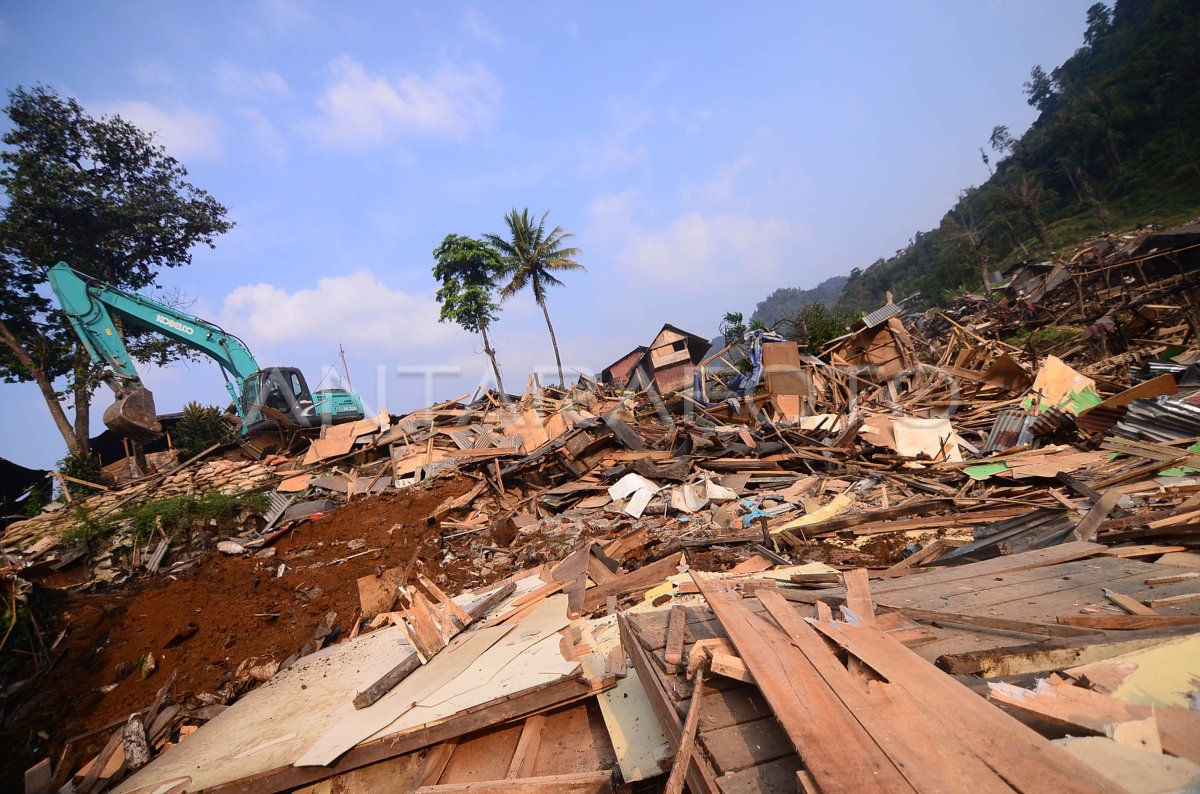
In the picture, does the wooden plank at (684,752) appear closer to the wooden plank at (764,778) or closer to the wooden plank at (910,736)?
the wooden plank at (764,778)

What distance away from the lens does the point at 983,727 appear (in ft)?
5.01

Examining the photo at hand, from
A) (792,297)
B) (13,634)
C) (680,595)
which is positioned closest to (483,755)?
(680,595)

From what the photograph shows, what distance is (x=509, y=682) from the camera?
2783 mm

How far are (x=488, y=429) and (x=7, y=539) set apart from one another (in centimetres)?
858

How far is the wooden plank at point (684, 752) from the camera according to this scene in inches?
67.4

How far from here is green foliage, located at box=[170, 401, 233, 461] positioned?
43.0 feet

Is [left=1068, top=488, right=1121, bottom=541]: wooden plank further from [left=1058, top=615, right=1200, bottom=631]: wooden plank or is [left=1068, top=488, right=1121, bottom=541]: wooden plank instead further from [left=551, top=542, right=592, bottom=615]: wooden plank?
[left=551, top=542, right=592, bottom=615]: wooden plank

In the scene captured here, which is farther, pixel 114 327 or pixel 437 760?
pixel 114 327

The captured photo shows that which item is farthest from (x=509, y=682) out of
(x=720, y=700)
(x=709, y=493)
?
(x=709, y=493)

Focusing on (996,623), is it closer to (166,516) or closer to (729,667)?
(729,667)

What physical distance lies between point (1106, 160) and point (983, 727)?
2502 inches

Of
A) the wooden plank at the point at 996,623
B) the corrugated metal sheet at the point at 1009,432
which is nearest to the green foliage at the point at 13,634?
the wooden plank at the point at 996,623

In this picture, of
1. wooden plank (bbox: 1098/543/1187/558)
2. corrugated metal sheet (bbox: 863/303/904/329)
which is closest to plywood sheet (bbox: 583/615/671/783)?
wooden plank (bbox: 1098/543/1187/558)

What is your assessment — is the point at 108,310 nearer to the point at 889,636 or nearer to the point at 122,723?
the point at 122,723
